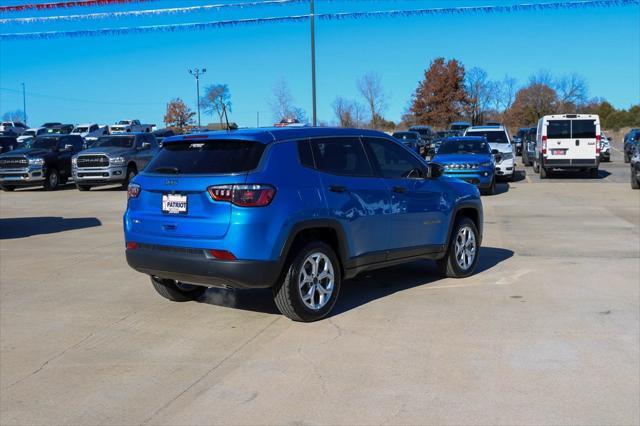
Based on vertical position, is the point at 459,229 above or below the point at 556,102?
below

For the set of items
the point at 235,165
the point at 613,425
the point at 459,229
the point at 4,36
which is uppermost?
the point at 4,36

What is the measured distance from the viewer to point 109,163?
22766 mm

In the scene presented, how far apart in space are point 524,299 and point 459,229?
1.30 meters

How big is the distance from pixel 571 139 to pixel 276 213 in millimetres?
20251

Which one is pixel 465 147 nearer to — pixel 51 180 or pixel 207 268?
pixel 51 180

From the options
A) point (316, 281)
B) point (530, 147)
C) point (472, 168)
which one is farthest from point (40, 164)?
point (530, 147)

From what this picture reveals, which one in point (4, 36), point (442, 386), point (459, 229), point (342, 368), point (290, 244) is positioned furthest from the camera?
point (4, 36)

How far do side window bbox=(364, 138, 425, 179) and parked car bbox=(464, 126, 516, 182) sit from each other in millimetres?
14439

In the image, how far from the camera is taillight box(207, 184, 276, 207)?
18.8 ft

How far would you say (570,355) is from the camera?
5402 mm

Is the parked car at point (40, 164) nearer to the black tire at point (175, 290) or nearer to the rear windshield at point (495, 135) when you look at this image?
the rear windshield at point (495, 135)

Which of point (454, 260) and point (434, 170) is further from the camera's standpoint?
point (454, 260)

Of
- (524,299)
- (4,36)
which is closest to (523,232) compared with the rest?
(524,299)

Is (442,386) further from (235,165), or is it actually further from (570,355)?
(235,165)
